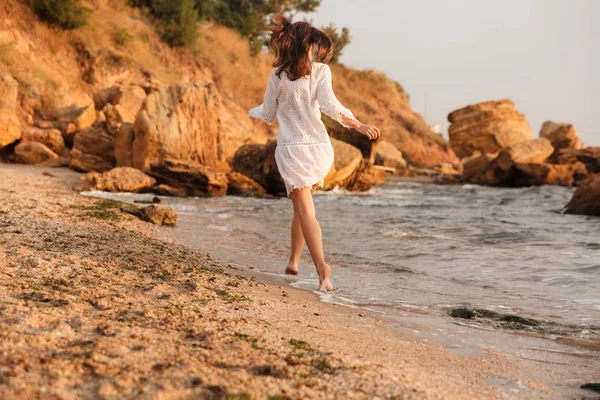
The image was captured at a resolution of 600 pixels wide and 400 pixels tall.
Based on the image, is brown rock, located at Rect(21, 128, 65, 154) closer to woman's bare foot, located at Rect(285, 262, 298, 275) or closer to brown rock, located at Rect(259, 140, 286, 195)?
brown rock, located at Rect(259, 140, 286, 195)

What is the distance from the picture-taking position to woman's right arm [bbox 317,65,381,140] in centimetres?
399

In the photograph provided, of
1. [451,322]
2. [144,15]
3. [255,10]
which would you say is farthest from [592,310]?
[255,10]

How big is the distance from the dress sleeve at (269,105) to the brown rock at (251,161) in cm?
950

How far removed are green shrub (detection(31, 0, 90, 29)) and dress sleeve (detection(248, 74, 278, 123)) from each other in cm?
1752

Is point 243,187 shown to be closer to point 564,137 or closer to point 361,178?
point 361,178

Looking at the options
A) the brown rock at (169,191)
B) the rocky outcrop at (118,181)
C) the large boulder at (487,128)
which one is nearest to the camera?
the rocky outcrop at (118,181)

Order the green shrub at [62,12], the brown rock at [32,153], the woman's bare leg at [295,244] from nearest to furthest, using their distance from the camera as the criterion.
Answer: the woman's bare leg at [295,244] → the brown rock at [32,153] → the green shrub at [62,12]

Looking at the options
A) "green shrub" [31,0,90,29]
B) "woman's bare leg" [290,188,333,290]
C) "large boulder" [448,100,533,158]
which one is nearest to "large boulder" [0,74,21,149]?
"green shrub" [31,0,90,29]

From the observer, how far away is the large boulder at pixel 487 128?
120 feet

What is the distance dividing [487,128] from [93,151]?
27.9 metres

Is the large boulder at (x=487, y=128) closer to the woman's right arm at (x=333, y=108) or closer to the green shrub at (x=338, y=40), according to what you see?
the green shrub at (x=338, y=40)

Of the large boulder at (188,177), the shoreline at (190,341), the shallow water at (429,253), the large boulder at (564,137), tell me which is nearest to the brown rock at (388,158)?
the large boulder at (564,137)

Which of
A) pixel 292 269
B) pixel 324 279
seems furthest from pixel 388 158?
pixel 324 279

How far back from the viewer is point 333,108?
399 cm
